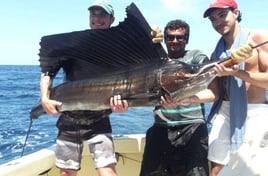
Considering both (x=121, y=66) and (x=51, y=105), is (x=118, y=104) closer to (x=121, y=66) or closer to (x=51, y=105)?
(x=121, y=66)

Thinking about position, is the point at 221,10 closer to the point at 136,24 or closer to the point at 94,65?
the point at 136,24

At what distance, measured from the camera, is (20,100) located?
12586mm

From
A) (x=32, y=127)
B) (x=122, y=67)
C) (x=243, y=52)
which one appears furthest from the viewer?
(x=32, y=127)

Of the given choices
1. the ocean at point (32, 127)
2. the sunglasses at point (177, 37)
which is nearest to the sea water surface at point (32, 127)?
the ocean at point (32, 127)

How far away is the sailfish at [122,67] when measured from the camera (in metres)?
2.14

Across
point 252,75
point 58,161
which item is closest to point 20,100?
point 58,161

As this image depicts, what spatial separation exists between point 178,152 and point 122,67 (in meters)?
0.80

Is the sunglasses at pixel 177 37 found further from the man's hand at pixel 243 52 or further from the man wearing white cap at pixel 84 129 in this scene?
the man's hand at pixel 243 52

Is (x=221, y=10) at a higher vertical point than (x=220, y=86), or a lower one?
higher

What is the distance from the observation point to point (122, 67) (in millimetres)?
2328

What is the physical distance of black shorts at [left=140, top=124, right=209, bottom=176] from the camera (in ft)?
8.61

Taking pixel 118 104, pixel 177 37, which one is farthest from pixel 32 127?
pixel 118 104

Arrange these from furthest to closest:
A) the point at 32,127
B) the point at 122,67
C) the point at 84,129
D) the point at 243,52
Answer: the point at 32,127 < the point at 84,129 < the point at 122,67 < the point at 243,52

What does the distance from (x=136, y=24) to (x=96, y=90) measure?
18.9 inches
